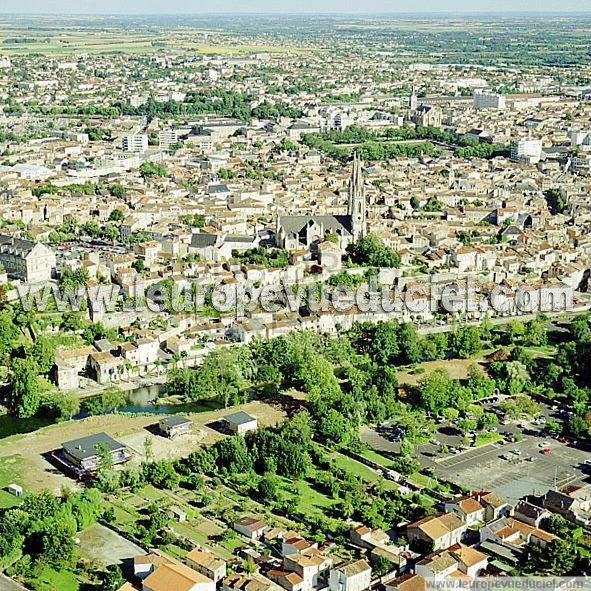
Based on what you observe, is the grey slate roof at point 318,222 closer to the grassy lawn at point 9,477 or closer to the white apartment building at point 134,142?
the grassy lawn at point 9,477

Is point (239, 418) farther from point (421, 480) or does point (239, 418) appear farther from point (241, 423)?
point (421, 480)

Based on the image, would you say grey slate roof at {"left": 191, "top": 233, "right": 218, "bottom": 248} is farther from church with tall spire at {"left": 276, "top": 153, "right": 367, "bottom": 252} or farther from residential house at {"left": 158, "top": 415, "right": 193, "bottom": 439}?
residential house at {"left": 158, "top": 415, "right": 193, "bottom": 439}

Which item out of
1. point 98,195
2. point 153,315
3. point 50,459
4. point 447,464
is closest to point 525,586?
point 447,464

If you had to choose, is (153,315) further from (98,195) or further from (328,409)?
(98,195)

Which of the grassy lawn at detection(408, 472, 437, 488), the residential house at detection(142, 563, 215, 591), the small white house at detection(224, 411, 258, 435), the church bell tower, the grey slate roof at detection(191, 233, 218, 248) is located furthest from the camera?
the church bell tower

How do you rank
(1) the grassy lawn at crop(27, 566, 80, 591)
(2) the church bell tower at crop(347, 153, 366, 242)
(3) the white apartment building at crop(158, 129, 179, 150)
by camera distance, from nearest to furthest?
1. (1) the grassy lawn at crop(27, 566, 80, 591)
2. (2) the church bell tower at crop(347, 153, 366, 242)
3. (3) the white apartment building at crop(158, 129, 179, 150)

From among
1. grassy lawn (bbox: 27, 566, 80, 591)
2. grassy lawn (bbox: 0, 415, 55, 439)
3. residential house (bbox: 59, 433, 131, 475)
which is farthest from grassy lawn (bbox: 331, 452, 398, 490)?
grassy lawn (bbox: 0, 415, 55, 439)

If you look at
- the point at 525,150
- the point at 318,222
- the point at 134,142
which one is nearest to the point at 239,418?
the point at 318,222
